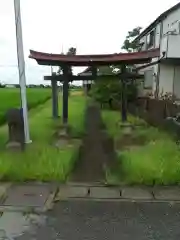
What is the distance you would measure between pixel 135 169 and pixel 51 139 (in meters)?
3.86

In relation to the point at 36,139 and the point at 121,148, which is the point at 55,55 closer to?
the point at 36,139

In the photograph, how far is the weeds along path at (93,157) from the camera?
6456 millimetres

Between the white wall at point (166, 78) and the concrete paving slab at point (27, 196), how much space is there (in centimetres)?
1653

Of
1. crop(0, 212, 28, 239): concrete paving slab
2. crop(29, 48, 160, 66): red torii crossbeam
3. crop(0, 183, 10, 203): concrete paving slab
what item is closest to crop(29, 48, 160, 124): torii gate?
crop(29, 48, 160, 66): red torii crossbeam

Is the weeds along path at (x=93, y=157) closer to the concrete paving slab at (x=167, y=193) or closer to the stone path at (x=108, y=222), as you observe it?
the concrete paving slab at (x=167, y=193)

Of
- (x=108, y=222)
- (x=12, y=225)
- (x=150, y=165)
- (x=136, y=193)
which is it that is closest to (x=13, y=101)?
(x=150, y=165)

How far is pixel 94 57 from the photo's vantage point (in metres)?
10.8

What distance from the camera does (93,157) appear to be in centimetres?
799

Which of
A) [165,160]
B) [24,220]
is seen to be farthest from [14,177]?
[165,160]

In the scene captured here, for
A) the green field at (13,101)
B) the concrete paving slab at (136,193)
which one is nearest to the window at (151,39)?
the green field at (13,101)

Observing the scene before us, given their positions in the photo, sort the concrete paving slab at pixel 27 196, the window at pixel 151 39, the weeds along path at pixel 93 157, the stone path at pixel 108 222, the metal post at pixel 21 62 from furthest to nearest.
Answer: the window at pixel 151 39 → the metal post at pixel 21 62 → the weeds along path at pixel 93 157 → the concrete paving slab at pixel 27 196 → the stone path at pixel 108 222

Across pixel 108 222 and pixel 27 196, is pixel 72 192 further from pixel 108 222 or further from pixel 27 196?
pixel 108 222

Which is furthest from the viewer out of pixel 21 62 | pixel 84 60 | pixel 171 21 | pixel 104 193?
pixel 171 21

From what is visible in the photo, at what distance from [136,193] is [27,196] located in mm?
1700
